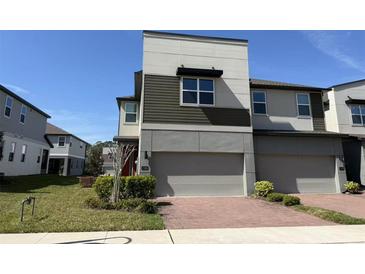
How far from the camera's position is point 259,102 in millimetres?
16750

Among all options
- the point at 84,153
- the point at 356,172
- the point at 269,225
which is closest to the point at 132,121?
the point at 269,225

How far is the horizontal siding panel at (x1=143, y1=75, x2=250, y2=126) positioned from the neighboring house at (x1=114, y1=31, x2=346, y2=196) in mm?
54

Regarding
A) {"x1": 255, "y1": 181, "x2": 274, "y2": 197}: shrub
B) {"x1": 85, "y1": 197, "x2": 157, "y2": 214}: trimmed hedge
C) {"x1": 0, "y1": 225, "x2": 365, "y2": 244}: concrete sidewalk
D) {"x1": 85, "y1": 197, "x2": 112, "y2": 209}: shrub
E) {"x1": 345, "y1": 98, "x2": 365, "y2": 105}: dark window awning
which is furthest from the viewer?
{"x1": 345, "y1": 98, "x2": 365, "y2": 105}: dark window awning

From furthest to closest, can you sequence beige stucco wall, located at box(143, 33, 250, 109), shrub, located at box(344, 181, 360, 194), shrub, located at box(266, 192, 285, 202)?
shrub, located at box(344, 181, 360, 194)
beige stucco wall, located at box(143, 33, 250, 109)
shrub, located at box(266, 192, 285, 202)

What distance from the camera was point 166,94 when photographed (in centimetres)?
1431

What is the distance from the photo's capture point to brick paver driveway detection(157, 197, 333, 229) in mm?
7941

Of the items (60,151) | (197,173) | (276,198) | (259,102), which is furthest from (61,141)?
(276,198)

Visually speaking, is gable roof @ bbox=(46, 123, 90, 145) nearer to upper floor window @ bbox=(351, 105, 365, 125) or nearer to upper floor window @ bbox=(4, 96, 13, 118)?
upper floor window @ bbox=(4, 96, 13, 118)

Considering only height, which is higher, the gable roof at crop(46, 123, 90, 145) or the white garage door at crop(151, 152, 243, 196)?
the gable roof at crop(46, 123, 90, 145)

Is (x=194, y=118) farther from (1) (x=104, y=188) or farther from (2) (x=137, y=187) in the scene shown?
(1) (x=104, y=188)

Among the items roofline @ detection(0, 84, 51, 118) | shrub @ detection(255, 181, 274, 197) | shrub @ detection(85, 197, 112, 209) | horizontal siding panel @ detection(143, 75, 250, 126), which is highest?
roofline @ detection(0, 84, 51, 118)

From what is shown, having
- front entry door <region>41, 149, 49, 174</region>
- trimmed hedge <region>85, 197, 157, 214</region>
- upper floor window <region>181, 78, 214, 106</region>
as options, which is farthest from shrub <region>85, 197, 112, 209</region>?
front entry door <region>41, 149, 49, 174</region>
